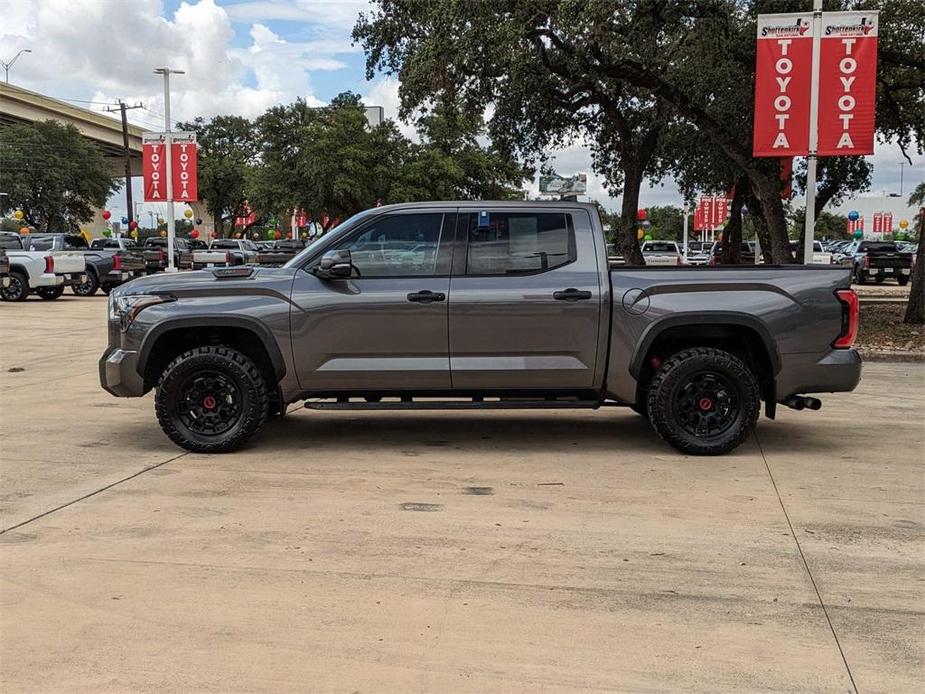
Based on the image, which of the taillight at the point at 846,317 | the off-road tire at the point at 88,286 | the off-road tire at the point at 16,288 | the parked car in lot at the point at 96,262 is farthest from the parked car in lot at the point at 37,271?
the taillight at the point at 846,317

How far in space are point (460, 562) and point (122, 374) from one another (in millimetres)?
3490

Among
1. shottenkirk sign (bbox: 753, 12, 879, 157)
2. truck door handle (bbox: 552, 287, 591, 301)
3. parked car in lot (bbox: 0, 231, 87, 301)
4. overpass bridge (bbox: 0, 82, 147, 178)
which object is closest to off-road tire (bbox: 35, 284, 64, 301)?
parked car in lot (bbox: 0, 231, 87, 301)

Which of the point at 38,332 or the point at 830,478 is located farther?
the point at 38,332

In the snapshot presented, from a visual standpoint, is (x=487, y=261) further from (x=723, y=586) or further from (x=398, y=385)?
(x=723, y=586)

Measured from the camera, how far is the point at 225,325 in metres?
6.49

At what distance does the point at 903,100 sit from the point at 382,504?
63.2 feet

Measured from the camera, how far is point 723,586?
13.6ft

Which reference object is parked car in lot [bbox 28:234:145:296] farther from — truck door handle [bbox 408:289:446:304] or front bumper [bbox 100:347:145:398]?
truck door handle [bbox 408:289:446:304]

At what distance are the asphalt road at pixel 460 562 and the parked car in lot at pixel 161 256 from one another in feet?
78.1

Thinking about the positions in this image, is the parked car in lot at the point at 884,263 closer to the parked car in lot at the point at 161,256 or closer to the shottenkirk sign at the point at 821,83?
the shottenkirk sign at the point at 821,83

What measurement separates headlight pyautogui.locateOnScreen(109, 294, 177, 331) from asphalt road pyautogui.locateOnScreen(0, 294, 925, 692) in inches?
42.6

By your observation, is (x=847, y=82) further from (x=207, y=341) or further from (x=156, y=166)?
(x=156, y=166)

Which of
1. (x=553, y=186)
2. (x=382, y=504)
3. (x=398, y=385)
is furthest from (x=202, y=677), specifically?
(x=553, y=186)

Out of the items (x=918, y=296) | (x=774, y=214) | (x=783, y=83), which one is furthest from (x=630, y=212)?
(x=783, y=83)
